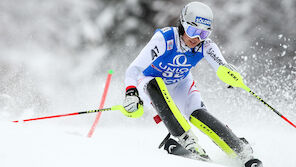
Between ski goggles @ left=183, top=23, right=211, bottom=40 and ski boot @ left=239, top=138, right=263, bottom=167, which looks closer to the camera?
ski boot @ left=239, top=138, right=263, bottom=167

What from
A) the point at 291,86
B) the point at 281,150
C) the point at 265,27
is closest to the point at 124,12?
the point at 265,27

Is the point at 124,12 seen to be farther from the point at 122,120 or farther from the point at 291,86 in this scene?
the point at 291,86

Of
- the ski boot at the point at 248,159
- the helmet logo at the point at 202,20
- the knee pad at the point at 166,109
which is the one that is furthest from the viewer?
the helmet logo at the point at 202,20

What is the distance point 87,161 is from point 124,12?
9.50 meters

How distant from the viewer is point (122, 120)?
6.39 meters

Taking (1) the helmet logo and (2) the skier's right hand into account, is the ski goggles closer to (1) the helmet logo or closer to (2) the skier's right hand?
(1) the helmet logo

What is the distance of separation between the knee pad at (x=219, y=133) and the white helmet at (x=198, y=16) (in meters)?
0.72

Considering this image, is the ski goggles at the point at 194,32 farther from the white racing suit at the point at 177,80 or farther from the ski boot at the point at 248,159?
the ski boot at the point at 248,159

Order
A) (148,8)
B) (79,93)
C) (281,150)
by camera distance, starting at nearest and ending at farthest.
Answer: (281,150) < (79,93) < (148,8)

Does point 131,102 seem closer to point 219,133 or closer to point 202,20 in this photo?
point 219,133

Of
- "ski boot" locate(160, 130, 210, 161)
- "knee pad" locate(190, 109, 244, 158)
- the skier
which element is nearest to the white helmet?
the skier

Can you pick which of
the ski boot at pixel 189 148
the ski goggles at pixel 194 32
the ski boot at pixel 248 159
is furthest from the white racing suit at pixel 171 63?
the ski boot at pixel 248 159

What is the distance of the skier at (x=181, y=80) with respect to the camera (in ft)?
7.63

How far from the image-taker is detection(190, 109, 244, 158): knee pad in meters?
2.33
